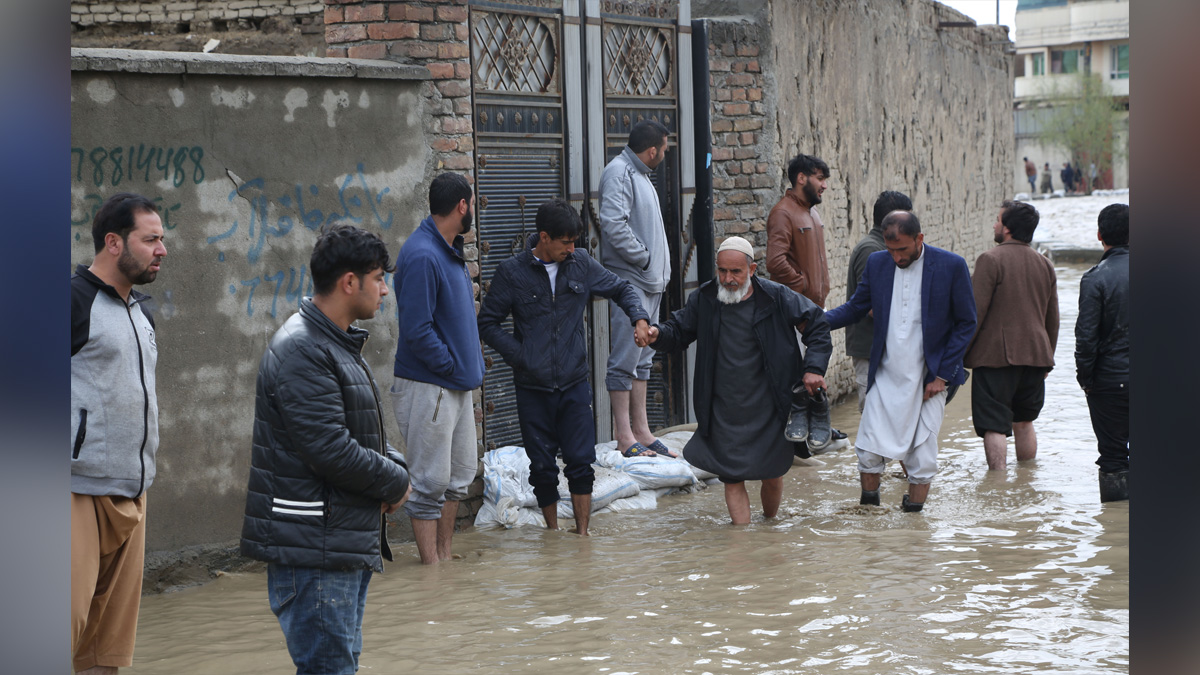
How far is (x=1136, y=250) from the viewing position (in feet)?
5.44

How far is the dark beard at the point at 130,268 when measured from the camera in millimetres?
3592

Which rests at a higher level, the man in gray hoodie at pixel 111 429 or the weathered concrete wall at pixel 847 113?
the weathered concrete wall at pixel 847 113

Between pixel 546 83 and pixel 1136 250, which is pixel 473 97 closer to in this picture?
pixel 546 83

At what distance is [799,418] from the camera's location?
6121mm

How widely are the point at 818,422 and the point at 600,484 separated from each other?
146 centimetres

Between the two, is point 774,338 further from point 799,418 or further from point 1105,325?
point 1105,325

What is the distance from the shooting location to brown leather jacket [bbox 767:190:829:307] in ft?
26.3

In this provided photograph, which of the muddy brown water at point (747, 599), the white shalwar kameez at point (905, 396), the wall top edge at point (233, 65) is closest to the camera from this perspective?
the muddy brown water at point (747, 599)

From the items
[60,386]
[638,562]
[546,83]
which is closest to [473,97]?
[546,83]

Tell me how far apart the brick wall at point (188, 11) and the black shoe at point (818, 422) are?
562cm

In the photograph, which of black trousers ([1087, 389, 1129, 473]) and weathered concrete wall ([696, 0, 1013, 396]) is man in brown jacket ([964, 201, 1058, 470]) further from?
weathered concrete wall ([696, 0, 1013, 396])

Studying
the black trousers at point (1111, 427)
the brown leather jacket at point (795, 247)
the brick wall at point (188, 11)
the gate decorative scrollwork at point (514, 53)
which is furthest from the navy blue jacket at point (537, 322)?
the brick wall at point (188, 11)

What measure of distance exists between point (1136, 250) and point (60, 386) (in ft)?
5.26

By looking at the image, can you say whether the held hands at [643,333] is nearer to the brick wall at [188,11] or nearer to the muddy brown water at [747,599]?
the muddy brown water at [747,599]
